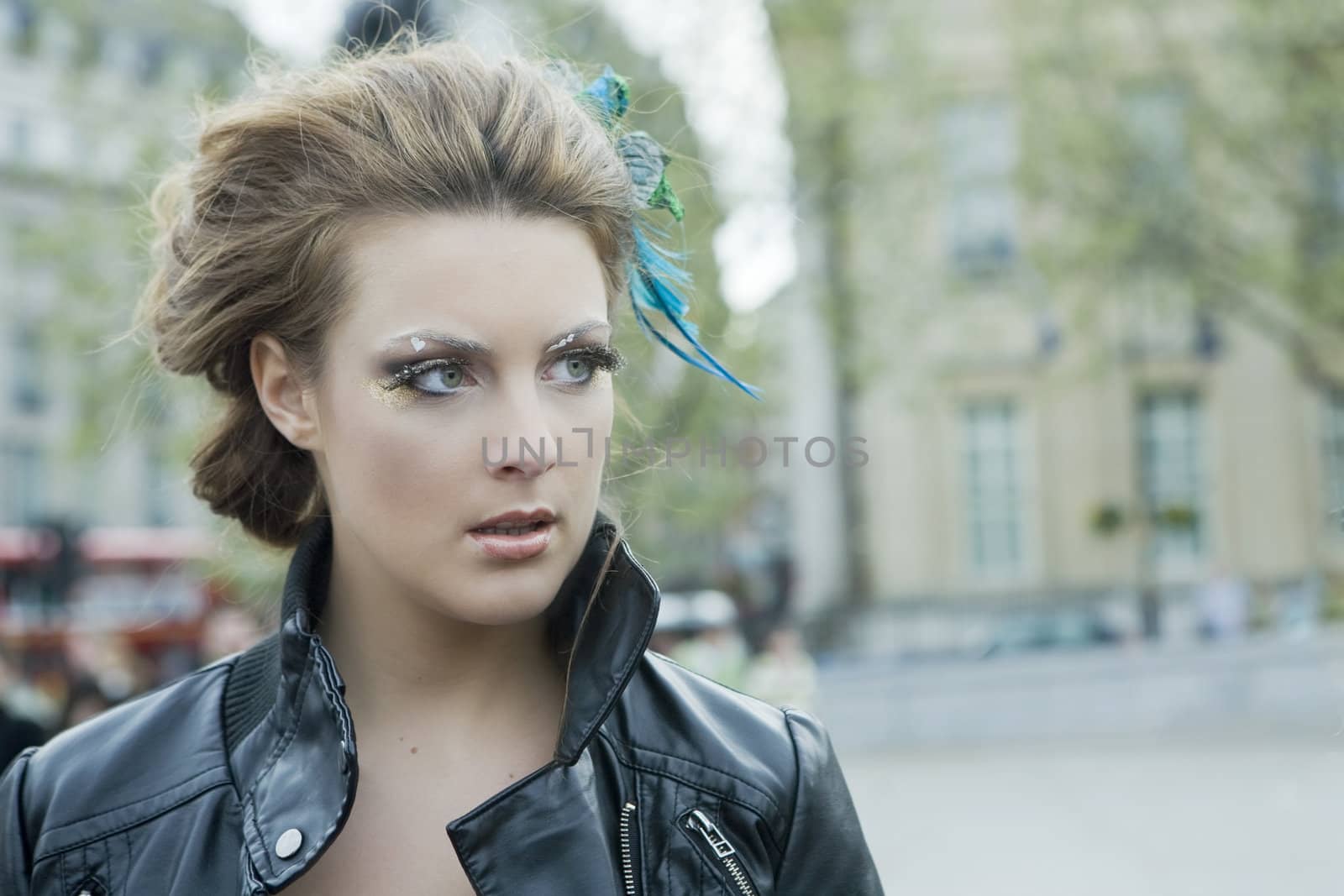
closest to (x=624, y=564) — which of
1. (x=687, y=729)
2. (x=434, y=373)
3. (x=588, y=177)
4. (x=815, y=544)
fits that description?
(x=687, y=729)

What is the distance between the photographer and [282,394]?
6.94ft

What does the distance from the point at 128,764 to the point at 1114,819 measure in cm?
957

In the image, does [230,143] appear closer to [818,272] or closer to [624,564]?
[624,564]

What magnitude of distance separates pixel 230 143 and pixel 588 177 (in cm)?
54

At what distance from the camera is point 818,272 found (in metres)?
17.6

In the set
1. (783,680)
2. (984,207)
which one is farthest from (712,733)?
(984,207)

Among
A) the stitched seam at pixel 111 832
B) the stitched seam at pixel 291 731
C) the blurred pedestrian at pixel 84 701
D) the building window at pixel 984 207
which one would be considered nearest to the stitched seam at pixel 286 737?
the stitched seam at pixel 291 731

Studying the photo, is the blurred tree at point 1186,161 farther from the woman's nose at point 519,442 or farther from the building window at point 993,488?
the woman's nose at point 519,442

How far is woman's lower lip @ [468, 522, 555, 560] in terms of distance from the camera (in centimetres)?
188

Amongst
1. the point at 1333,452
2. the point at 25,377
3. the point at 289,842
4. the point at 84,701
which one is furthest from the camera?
the point at 25,377

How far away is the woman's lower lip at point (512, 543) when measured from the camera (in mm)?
1878

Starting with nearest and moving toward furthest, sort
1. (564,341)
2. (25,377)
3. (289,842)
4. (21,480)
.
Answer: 1. (289,842)
2. (564,341)
3. (25,377)
4. (21,480)

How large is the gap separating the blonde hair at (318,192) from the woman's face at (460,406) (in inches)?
2.3

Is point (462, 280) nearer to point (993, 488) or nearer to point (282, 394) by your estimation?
point (282, 394)
